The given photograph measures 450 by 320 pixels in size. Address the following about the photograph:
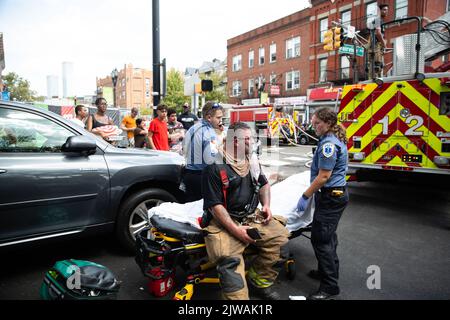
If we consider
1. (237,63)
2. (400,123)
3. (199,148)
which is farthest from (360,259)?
(237,63)

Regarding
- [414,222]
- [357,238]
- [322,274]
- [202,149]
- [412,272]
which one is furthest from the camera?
[414,222]

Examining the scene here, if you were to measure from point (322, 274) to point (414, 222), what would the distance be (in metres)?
2.95

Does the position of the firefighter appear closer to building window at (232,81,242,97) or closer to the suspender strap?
the suspender strap

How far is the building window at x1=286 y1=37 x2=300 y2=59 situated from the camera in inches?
1210

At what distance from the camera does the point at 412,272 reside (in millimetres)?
3477

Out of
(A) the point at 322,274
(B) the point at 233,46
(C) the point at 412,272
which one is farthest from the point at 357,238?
(B) the point at 233,46

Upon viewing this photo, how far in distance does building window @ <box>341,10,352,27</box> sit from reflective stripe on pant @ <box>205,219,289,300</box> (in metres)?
26.2

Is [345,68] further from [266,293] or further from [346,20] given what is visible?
[266,293]

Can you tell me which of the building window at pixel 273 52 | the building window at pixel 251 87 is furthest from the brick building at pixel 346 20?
the building window at pixel 251 87

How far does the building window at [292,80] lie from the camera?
30.7 m

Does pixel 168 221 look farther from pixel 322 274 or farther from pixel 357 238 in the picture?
pixel 357 238

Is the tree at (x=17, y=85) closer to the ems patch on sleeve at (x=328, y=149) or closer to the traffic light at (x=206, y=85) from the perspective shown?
the traffic light at (x=206, y=85)

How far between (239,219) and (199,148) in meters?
1.25
